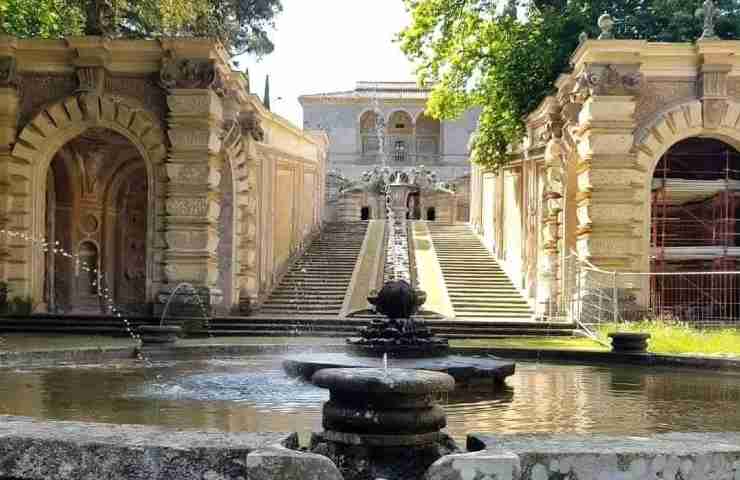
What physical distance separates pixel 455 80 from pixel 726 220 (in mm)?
10048

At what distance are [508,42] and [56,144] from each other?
13.1 meters

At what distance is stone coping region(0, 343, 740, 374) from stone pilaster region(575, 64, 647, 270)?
7.89 m

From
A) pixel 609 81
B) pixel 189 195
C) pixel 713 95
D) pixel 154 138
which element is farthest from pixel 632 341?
pixel 154 138

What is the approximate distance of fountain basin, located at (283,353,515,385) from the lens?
920 centimetres

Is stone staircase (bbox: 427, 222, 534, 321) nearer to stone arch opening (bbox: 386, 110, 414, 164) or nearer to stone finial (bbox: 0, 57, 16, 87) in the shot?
stone finial (bbox: 0, 57, 16, 87)

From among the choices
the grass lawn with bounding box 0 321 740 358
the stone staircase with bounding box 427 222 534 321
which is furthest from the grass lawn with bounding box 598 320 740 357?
the stone staircase with bounding box 427 222 534 321

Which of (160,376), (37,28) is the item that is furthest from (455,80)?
(160,376)

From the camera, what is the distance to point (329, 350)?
12094 mm

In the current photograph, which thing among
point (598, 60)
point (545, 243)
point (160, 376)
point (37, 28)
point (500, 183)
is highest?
point (37, 28)

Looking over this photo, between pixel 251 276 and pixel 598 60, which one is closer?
pixel 598 60

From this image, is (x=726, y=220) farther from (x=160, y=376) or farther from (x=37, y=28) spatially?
(x=37, y=28)

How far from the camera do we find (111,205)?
89.0 feet

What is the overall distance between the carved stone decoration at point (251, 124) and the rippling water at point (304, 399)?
1184 centimetres

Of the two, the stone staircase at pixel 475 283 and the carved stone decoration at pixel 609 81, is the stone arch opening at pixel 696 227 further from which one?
the stone staircase at pixel 475 283
